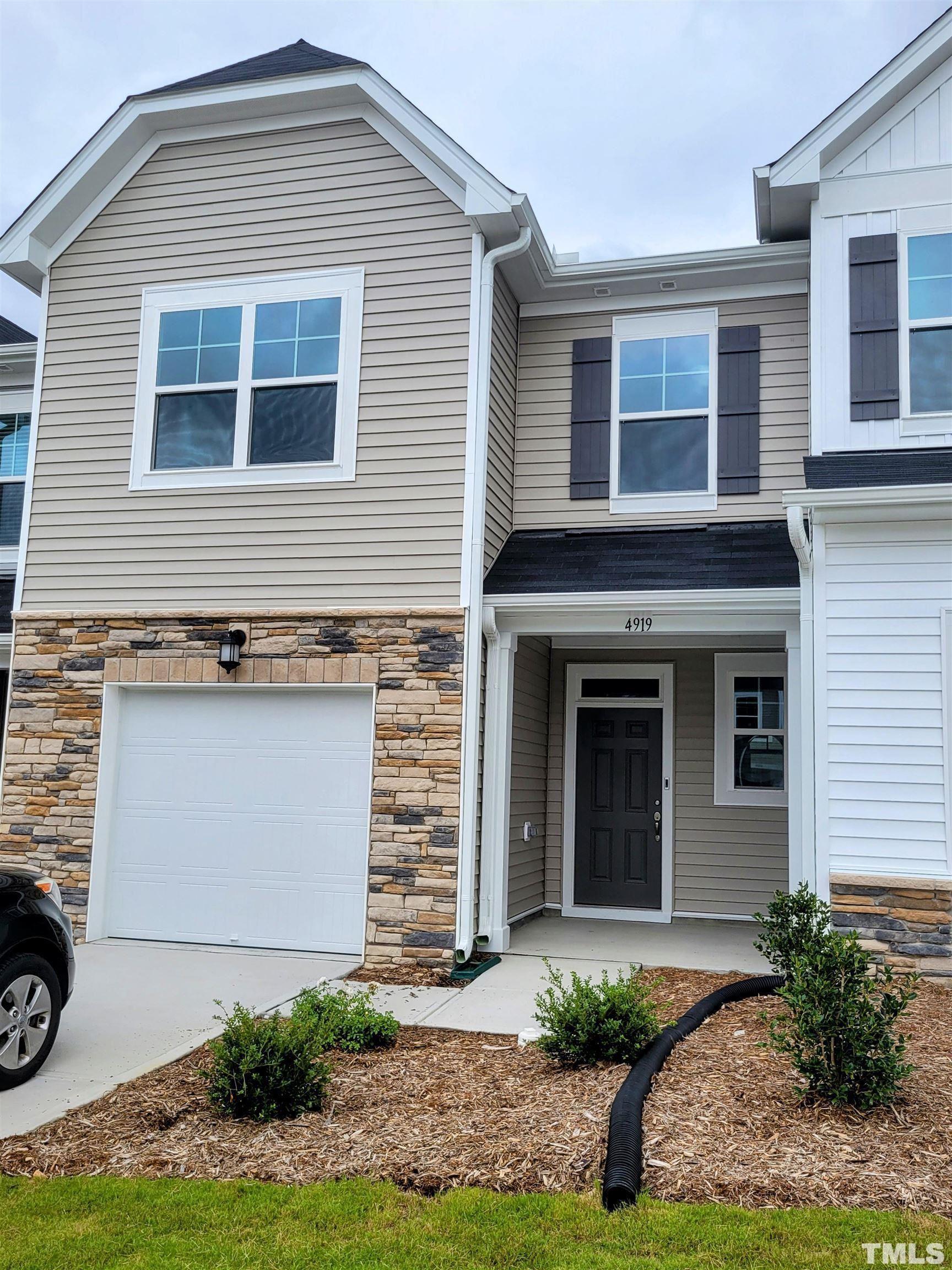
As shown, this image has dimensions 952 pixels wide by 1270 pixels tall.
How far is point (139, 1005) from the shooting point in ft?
21.9

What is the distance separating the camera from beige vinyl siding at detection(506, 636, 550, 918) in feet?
30.7

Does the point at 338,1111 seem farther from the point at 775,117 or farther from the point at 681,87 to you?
the point at 775,117

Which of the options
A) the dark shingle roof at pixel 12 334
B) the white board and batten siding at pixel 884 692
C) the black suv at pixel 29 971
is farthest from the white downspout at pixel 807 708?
the dark shingle roof at pixel 12 334

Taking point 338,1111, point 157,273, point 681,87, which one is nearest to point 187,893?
point 338,1111

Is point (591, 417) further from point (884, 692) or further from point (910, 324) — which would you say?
point (884, 692)

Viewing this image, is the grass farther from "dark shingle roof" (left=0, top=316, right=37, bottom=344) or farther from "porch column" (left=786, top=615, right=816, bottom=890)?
"dark shingle roof" (left=0, top=316, right=37, bottom=344)

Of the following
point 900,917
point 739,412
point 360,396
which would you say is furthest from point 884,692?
point 360,396

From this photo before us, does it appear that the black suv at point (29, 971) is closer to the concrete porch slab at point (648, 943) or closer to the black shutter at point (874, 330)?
the concrete porch slab at point (648, 943)

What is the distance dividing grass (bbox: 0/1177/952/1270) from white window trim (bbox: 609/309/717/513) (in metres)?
6.33

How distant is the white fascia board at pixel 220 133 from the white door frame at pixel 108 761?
3.93m

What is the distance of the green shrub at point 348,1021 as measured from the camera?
552 cm

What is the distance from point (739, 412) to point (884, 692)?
2.90 meters

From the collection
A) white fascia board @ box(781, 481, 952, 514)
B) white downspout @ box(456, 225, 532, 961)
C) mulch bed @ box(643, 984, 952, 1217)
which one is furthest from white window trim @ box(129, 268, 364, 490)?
mulch bed @ box(643, 984, 952, 1217)

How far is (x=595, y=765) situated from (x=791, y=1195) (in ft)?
22.2
